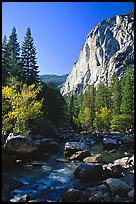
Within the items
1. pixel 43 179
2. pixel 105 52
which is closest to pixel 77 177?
pixel 43 179

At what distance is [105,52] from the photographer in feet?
389

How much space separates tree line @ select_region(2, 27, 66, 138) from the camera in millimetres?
21203

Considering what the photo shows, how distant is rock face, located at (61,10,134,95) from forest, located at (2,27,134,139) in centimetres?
5352

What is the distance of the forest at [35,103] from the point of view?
21.5 m

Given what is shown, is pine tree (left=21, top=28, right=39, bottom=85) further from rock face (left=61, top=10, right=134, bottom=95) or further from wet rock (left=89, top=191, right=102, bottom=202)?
rock face (left=61, top=10, right=134, bottom=95)

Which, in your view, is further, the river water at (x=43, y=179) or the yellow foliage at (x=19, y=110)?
the yellow foliage at (x=19, y=110)

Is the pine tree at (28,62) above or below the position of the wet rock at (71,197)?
above

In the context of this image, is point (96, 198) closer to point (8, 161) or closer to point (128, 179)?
point (128, 179)

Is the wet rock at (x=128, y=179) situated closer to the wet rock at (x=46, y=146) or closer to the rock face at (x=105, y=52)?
the wet rock at (x=46, y=146)

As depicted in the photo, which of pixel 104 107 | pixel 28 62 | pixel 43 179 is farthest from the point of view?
pixel 104 107

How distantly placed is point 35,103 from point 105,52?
335 feet

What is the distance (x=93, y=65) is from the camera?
121 meters

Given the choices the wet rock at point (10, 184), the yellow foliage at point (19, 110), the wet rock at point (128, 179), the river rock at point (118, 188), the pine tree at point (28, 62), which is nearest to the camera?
the river rock at point (118, 188)

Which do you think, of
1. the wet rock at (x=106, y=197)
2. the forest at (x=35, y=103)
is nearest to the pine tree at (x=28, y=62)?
the forest at (x=35, y=103)
